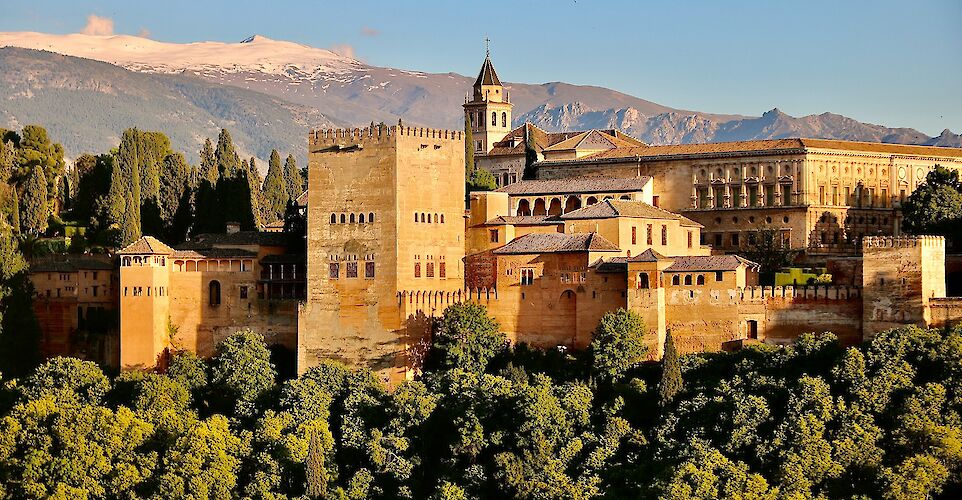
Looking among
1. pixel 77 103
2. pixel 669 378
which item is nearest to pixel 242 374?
pixel 669 378

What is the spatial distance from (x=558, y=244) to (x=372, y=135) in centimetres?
706

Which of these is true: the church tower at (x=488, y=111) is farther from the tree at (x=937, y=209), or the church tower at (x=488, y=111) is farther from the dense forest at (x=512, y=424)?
the dense forest at (x=512, y=424)

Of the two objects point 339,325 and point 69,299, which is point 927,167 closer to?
point 339,325

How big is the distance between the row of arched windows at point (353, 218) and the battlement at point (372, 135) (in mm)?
2425

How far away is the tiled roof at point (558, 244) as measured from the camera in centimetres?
5469

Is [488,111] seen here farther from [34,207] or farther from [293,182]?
[34,207]

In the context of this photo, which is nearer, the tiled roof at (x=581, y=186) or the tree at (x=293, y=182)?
the tiled roof at (x=581, y=186)

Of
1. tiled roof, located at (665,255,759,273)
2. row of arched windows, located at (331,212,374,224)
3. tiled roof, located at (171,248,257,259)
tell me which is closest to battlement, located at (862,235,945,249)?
tiled roof, located at (665,255,759,273)

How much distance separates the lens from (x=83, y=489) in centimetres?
4766

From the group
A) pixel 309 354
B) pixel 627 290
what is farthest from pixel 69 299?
pixel 627 290

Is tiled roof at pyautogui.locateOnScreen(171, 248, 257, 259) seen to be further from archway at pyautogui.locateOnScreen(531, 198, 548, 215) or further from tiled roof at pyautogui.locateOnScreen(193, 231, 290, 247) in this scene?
archway at pyautogui.locateOnScreen(531, 198, 548, 215)

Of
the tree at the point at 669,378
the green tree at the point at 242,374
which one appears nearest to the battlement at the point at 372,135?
the green tree at the point at 242,374

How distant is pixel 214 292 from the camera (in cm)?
5691

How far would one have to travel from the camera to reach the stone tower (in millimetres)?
54031
